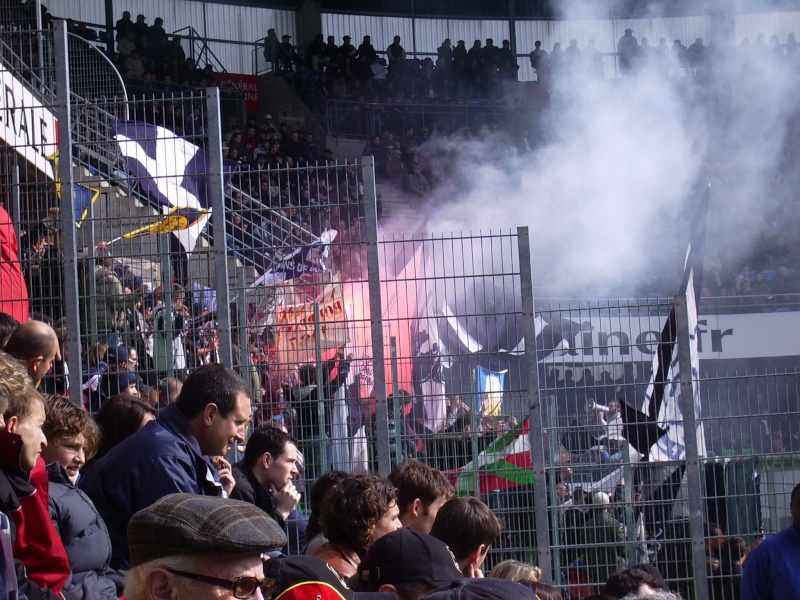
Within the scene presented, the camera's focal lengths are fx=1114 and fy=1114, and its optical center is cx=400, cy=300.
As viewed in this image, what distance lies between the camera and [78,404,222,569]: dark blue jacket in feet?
11.8

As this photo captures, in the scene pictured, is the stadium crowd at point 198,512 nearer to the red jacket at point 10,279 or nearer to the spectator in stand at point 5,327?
the spectator in stand at point 5,327

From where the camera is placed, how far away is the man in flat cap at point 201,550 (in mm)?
1980

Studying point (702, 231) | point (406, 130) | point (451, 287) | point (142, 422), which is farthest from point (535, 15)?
point (142, 422)

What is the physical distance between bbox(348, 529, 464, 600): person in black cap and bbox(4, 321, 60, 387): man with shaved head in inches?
76.4

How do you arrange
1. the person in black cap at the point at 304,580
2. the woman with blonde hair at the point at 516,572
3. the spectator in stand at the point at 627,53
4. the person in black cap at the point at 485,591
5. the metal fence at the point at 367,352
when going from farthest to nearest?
the spectator in stand at the point at 627,53
the metal fence at the point at 367,352
the woman with blonde hair at the point at 516,572
the person in black cap at the point at 304,580
the person in black cap at the point at 485,591

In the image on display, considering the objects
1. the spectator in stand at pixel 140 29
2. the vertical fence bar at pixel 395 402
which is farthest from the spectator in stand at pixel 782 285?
the vertical fence bar at pixel 395 402

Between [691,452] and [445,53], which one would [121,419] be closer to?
[691,452]

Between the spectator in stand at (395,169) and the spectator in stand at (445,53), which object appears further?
the spectator in stand at (445,53)

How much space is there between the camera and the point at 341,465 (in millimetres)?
6539

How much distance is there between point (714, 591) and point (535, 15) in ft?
69.8

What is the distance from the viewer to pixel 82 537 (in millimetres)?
3396

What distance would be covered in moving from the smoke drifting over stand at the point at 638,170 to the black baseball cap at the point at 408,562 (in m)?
17.3

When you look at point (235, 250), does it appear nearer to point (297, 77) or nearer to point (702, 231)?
point (702, 231)

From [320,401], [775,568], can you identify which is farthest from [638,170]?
[775,568]
